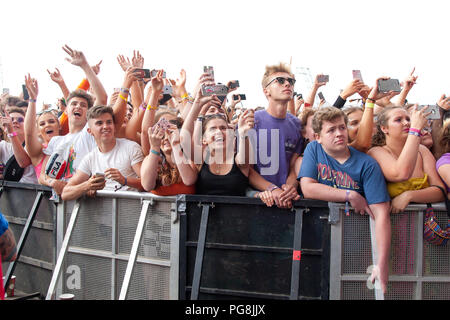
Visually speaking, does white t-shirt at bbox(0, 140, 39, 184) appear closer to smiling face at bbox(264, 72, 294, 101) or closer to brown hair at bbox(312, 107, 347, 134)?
smiling face at bbox(264, 72, 294, 101)

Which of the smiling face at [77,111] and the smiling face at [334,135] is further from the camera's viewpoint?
the smiling face at [77,111]

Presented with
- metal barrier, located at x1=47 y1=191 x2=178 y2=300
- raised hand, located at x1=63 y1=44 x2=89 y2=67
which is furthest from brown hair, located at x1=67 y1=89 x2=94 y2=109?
metal barrier, located at x1=47 y1=191 x2=178 y2=300

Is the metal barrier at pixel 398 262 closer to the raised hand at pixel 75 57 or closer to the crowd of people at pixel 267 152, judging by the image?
the crowd of people at pixel 267 152

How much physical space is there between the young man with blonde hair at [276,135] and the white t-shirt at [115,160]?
3.80ft

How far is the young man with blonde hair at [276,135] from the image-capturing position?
12.5 feet

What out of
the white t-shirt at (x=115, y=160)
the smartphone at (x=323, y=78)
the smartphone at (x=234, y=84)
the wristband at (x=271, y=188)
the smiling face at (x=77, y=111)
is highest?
the smartphone at (x=323, y=78)

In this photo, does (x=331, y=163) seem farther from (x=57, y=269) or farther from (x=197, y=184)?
(x=57, y=269)

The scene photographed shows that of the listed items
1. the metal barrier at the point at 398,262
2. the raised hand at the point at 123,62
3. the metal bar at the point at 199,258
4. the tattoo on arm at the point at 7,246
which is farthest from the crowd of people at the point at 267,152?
the tattoo on arm at the point at 7,246

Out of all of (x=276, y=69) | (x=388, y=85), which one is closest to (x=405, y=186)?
(x=388, y=85)

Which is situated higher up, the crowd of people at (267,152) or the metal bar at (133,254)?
the crowd of people at (267,152)

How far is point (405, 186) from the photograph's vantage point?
3.22m

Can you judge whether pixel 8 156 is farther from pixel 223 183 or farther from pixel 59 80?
pixel 223 183

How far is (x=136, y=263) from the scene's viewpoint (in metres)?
3.46

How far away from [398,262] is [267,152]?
1459 millimetres
